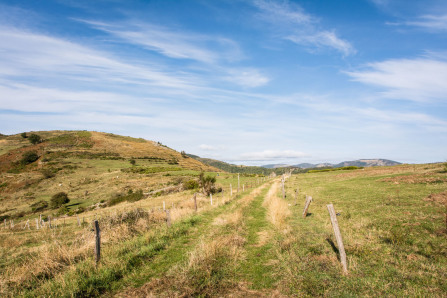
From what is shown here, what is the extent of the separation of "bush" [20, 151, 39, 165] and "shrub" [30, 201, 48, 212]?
174 ft

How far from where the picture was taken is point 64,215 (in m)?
46.1

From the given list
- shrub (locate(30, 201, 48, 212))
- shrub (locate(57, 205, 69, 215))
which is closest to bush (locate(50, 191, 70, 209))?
shrub (locate(30, 201, 48, 212))

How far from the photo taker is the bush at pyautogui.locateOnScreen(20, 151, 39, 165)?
3693 inches

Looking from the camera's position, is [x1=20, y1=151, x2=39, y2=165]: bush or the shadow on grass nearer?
the shadow on grass

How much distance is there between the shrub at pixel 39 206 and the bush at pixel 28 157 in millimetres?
52929

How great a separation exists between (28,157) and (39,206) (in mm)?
58964

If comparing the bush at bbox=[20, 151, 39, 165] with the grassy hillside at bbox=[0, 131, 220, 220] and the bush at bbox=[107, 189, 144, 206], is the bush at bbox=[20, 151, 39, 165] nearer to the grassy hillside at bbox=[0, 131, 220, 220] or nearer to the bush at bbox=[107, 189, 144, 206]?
the grassy hillside at bbox=[0, 131, 220, 220]

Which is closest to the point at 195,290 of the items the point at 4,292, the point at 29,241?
the point at 4,292

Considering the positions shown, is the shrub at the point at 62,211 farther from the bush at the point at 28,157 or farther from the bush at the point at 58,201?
the bush at the point at 28,157

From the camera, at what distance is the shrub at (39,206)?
52.3 m

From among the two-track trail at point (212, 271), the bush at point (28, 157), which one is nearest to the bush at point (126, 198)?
the two-track trail at point (212, 271)

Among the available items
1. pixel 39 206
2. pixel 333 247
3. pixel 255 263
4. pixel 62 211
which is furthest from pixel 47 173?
pixel 333 247

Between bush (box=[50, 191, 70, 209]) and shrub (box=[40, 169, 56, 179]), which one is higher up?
shrub (box=[40, 169, 56, 179])

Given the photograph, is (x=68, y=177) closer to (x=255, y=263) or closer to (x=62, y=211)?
(x=62, y=211)
